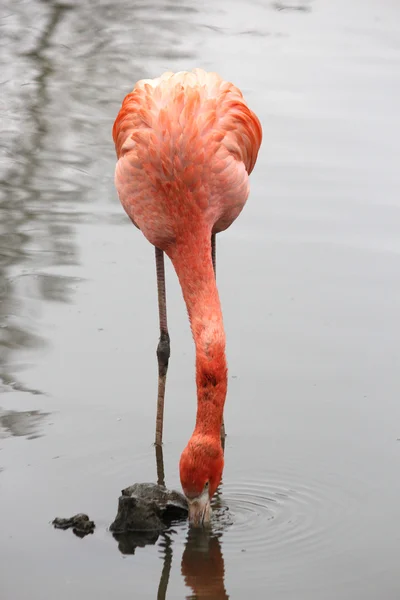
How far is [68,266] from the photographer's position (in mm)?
8523

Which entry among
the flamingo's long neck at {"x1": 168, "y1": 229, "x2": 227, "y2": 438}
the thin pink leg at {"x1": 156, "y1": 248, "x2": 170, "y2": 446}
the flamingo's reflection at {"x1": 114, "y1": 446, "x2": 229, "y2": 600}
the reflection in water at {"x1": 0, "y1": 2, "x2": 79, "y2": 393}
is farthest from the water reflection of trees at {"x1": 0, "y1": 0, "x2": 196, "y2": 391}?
the flamingo's reflection at {"x1": 114, "y1": 446, "x2": 229, "y2": 600}

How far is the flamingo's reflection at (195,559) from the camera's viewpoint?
5086mm

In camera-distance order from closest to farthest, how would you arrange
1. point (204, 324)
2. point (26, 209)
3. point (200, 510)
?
point (200, 510) < point (204, 324) < point (26, 209)

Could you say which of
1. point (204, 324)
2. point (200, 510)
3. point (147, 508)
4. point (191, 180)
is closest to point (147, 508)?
point (147, 508)

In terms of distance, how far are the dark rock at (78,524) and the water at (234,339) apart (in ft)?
0.14

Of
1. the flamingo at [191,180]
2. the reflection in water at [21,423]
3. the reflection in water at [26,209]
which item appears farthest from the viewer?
the reflection in water at [26,209]

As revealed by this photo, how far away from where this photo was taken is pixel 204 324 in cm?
566

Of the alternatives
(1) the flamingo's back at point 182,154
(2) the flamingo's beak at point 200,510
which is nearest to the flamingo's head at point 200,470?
(2) the flamingo's beak at point 200,510

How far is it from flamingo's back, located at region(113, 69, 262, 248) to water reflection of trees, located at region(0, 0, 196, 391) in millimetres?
1448

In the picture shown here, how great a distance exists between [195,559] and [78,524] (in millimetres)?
588

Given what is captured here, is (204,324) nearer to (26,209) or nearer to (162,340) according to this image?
(162,340)

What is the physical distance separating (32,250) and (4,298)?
871 mm

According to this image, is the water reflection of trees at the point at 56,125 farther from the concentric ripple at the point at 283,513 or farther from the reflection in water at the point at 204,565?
the reflection in water at the point at 204,565

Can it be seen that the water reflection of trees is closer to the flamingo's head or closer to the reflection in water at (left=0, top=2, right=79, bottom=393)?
the reflection in water at (left=0, top=2, right=79, bottom=393)
